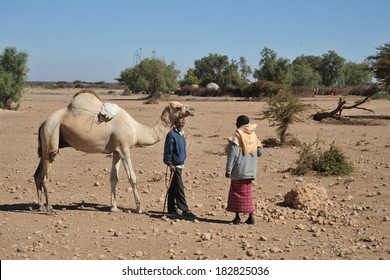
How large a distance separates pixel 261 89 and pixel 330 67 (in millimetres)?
46239

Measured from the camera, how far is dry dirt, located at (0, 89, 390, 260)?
655cm

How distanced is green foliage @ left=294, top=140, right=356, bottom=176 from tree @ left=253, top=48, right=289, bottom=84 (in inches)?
2058

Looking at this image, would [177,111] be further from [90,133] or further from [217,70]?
[217,70]

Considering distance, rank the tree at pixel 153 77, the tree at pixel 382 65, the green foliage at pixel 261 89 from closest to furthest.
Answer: the tree at pixel 382 65 → the green foliage at pixel 261 89 → the tree at pixel 153 77

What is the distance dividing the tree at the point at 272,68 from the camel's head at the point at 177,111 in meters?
55.8

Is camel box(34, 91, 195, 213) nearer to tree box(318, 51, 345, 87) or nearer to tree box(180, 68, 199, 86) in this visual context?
tree box(180, 68, 199, 86)

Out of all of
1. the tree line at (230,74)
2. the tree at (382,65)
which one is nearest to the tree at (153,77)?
the tree line at (230,74)

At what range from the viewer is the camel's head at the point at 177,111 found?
8.66m

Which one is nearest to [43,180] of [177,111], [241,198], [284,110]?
[177,111]

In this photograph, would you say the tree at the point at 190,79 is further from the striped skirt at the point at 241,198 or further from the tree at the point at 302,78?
the striped skirt at the point at 241,198
